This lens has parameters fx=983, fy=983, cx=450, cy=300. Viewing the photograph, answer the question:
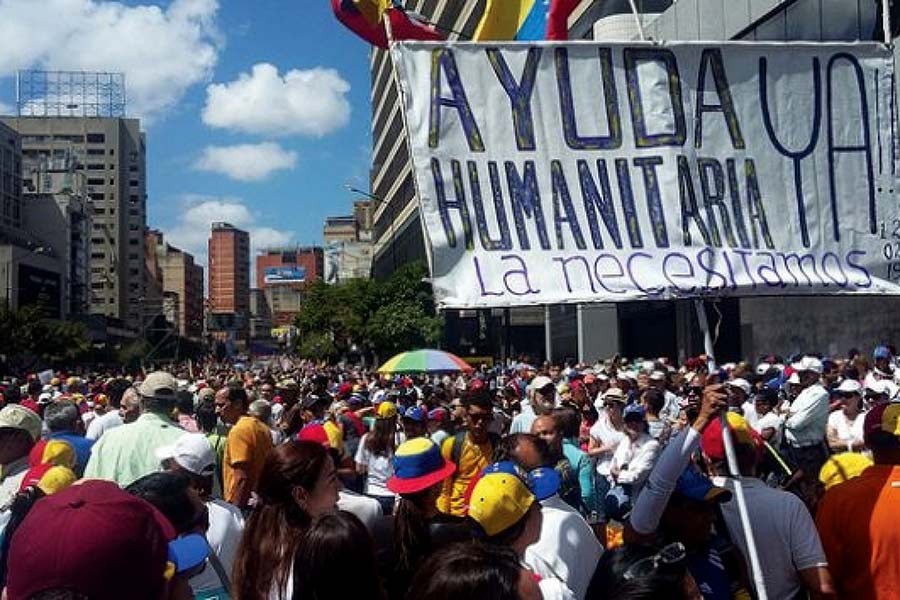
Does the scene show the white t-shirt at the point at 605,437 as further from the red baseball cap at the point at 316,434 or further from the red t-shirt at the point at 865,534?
the red t-shirt at the point at 865,534

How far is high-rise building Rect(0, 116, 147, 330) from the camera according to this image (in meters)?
143

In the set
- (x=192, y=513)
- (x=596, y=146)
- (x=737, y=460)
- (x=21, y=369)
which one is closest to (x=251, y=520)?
(x=192, y=513)

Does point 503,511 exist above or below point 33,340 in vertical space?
below

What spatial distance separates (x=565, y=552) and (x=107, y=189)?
507ft

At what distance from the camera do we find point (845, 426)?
9.93m

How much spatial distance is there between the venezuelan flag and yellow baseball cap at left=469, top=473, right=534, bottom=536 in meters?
6.09

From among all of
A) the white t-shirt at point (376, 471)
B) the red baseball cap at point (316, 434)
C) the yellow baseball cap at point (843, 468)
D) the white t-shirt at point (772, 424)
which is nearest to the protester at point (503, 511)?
the yellow baseball cap at point (843, 468)

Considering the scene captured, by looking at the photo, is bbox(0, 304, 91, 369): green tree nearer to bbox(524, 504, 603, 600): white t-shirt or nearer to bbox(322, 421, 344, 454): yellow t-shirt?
bbox(322, 421, 344, 454): yellow t-shirt

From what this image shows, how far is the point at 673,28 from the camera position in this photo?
30.8 m

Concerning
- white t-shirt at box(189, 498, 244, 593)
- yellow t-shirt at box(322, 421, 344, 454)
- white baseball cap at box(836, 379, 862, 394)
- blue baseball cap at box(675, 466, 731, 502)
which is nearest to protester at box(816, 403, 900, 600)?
blue baseball cap at box(675, 466, 731, 502)

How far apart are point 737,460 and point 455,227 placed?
5.57 ft

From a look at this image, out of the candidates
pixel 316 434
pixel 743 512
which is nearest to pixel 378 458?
pixel 316 434

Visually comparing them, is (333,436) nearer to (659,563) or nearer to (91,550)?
(659,563)

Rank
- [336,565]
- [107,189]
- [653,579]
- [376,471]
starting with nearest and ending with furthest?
[653,579]
[336,565]
[376,471]
[107,189]
